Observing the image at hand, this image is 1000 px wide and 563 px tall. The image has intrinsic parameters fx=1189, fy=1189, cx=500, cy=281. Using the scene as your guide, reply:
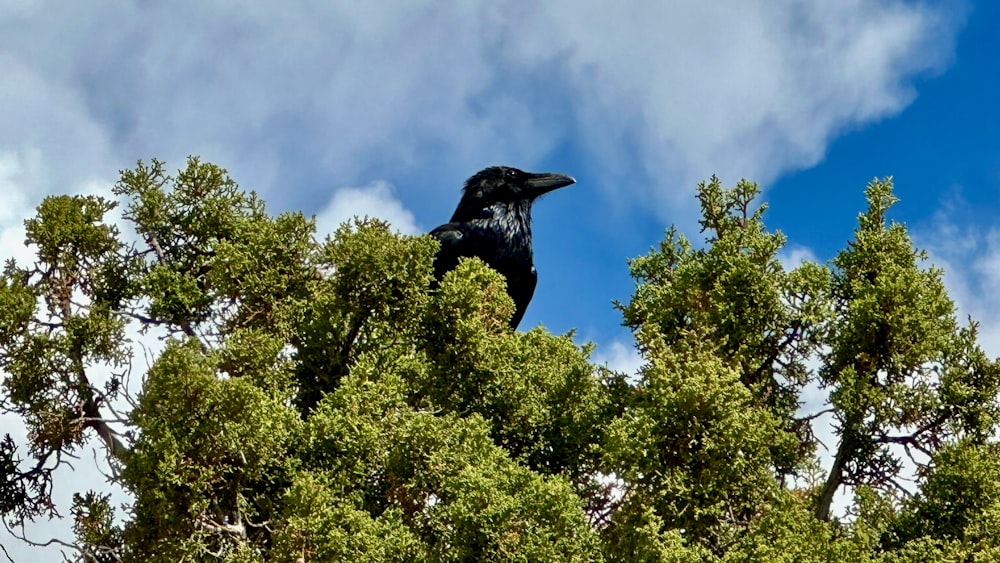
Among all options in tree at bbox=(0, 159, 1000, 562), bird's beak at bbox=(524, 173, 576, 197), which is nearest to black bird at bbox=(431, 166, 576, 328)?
bird's beak at bbox=(524, 173, 576, 197)

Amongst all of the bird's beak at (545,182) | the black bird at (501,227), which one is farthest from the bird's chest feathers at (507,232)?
the bird's beak at (545,182)

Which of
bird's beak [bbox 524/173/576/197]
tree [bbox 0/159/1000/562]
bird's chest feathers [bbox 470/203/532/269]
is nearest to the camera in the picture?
tree [bbox 0/159/1000/562]

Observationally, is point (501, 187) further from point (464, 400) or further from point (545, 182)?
point (464, 400)

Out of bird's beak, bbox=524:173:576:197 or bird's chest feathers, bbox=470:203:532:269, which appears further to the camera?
bird's beak, bbox=524:173:576:197

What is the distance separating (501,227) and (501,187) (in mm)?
587

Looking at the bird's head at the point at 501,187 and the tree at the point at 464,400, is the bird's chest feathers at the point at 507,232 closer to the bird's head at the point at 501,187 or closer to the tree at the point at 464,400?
the bird's head at the point at 501,187

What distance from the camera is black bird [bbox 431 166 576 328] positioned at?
12.9m

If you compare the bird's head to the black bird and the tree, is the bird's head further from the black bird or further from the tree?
the tree

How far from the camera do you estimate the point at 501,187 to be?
13.5 m

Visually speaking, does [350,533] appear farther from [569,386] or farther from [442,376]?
[569,386]

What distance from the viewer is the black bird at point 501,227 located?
506 inches

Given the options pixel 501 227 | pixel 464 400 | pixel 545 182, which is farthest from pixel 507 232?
pixel 464 400

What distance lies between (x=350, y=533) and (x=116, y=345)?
11.4 ft

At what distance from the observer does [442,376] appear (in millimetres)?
9812
